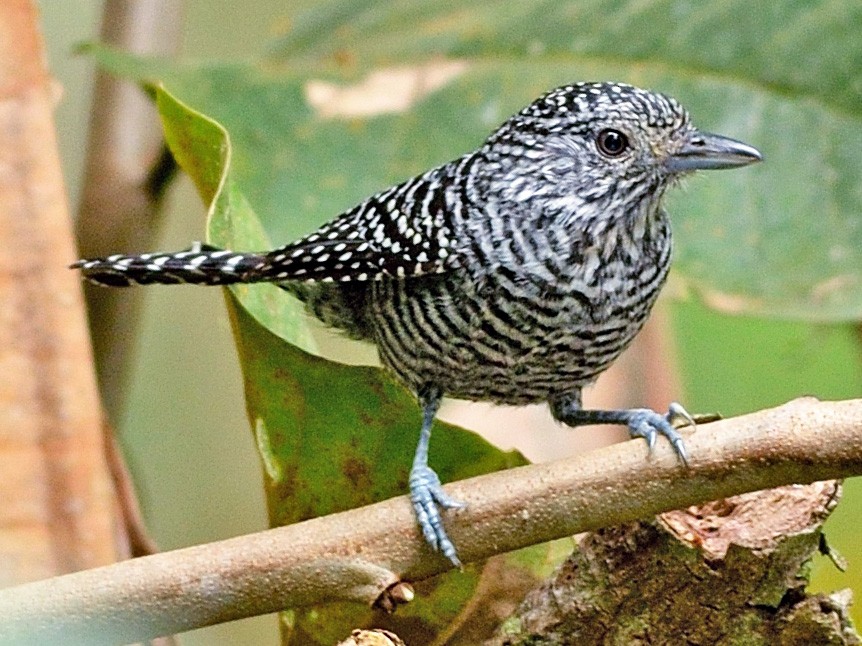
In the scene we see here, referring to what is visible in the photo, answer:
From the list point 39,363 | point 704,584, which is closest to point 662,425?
point 704,584

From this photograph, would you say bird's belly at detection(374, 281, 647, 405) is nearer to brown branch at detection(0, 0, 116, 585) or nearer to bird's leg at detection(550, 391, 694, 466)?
bird's leg at detection(550, 391, 694, 466)

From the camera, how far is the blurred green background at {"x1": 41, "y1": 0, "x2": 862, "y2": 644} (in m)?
4.43

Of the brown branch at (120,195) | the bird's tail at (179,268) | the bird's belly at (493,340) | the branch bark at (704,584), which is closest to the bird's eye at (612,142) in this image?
the bird's belly at (493,340)

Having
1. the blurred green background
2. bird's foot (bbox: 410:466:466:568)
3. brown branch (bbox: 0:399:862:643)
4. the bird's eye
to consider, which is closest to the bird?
the bird's eye

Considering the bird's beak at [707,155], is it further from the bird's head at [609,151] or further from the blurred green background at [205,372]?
the blurred green background at [205,372]

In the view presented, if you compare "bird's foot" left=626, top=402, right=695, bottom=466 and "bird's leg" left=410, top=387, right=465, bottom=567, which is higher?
"bird's foot" left=626, top=402, right=695, bottom=466

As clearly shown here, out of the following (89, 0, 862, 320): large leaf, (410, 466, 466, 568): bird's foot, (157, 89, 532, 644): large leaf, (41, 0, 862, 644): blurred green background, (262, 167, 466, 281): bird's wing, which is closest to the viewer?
(410, 466, 466, 568): bird's foot

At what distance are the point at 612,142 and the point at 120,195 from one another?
1142 millimetres

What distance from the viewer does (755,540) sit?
1425 mm

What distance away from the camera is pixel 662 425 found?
58.6 inches

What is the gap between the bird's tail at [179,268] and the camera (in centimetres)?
179

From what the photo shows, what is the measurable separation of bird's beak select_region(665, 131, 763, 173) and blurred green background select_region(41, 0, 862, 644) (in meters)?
2.45

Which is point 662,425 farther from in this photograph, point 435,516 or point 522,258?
point 522,258

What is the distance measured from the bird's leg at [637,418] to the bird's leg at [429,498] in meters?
0.24
